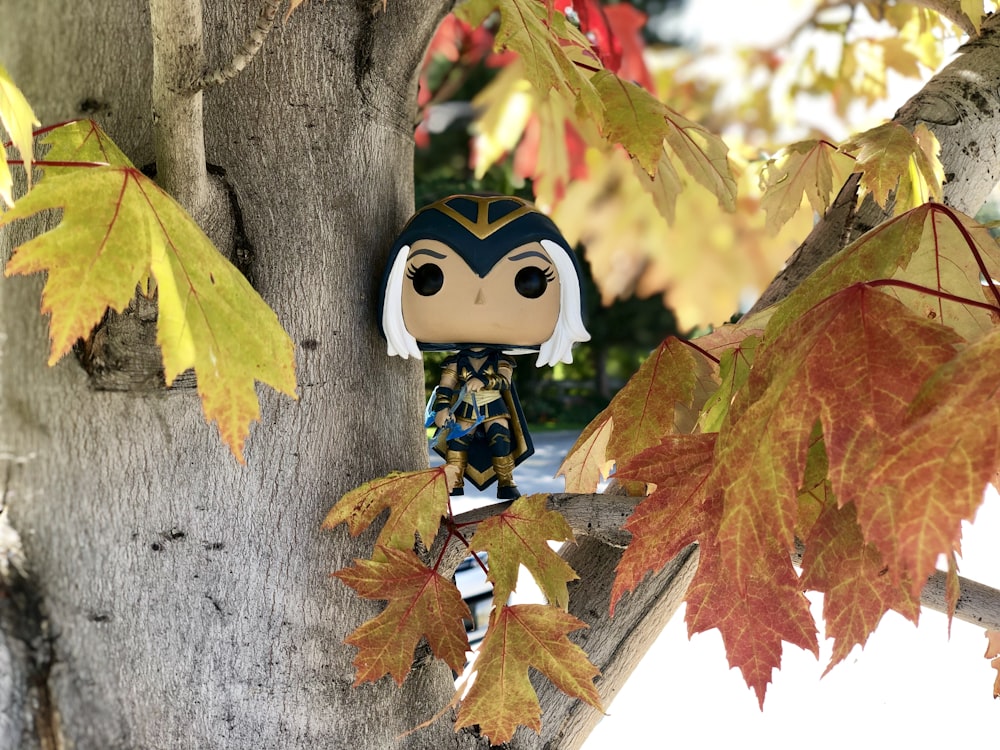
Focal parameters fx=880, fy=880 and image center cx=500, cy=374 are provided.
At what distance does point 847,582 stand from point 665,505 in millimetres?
130

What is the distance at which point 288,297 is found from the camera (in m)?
0.83

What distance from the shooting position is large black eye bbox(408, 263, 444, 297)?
0.92 m

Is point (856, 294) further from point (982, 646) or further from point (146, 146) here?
point (982, 646)

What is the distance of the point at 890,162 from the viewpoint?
31.5 inches

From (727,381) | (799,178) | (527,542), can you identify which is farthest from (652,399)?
(799,178)

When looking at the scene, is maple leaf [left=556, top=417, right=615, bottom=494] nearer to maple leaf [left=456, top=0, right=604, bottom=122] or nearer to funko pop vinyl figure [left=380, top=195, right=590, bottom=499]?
funko pop vinyl figure [left=380, top=195, right=590, bottom=499]

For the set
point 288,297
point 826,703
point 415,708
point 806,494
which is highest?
point 288,297

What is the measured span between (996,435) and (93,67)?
769 mm

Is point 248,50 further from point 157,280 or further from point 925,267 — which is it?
point 925,267

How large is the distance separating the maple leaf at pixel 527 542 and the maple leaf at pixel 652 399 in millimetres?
82

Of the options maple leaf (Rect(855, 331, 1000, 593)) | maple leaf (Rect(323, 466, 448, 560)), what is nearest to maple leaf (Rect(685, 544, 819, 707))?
maple leaf (Rect(855, 331, 1000, 593))

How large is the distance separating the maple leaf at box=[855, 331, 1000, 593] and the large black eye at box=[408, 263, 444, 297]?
55cm

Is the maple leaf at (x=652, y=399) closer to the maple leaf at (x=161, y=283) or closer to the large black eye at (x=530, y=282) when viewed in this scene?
the large black eye at (x=530, y=282)

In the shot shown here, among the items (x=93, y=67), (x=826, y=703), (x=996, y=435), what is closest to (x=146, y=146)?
(x=93, y=67)
